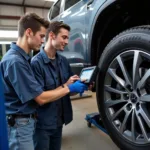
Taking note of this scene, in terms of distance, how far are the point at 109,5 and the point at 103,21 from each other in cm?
21

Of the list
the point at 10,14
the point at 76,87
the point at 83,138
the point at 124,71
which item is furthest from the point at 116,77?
the point at 10,14

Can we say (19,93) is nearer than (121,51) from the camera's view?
Yes

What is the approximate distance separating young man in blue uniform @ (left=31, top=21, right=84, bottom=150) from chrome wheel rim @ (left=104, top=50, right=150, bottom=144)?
36 cm

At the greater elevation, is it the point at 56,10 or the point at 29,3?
the point at 29,3

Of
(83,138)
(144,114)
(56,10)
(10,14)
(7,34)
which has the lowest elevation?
(83,138)

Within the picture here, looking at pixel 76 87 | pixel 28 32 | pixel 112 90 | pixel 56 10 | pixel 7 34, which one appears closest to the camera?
pixel 28 32

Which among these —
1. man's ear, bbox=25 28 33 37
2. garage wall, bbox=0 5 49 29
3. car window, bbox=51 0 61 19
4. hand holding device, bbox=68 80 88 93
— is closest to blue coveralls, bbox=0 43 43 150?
man's ear, bbox=25 28 33 37

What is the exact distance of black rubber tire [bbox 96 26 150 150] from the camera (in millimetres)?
1251

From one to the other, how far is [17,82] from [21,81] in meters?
0.02

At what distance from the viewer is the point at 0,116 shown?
85cm

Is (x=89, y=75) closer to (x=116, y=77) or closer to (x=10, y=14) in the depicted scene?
(x=116, y=77)

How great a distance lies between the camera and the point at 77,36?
84.5 inches

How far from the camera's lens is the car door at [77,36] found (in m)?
2.01

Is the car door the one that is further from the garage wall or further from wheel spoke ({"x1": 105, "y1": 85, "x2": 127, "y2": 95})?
the garage wall
